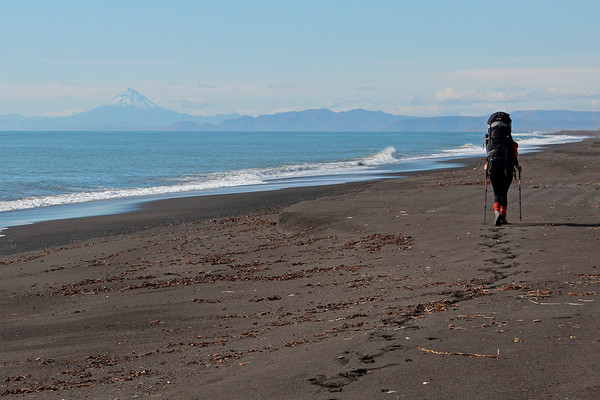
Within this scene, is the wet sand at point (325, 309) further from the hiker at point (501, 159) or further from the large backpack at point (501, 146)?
the large backpack at point (501, 146)

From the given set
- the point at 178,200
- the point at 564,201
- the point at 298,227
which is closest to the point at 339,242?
the point at 298,227

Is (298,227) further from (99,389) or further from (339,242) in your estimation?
(99,389)

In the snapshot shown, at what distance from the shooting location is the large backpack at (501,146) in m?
11.5

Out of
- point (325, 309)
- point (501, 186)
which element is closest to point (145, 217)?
point (501, 186)

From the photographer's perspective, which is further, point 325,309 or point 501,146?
point 501,146

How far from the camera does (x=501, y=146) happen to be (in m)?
11.5

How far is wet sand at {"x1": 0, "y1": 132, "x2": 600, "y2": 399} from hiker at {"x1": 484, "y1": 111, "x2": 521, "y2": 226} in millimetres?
416

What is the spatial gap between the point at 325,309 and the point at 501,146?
5.41 m

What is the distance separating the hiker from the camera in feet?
37.6

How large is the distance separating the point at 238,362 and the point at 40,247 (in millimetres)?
11635

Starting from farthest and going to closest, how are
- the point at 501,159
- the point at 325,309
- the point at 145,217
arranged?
the point at 145,217 → the point at 501,159 → the point at 325,309

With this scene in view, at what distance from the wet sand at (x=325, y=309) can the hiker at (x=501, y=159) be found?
416mm

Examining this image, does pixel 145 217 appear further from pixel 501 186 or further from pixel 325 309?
pixel 325 309

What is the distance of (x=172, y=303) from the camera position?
28.2ft
